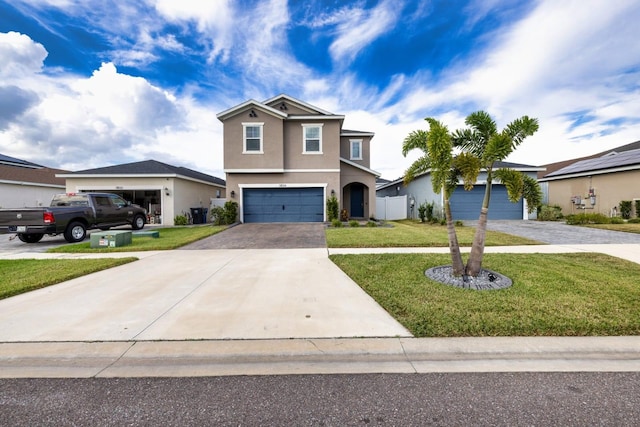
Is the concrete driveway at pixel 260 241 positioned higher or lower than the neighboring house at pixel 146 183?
lower

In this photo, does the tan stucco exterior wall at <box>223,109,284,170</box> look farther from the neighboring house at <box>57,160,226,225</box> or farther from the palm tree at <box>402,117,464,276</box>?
the palm tree at <box>402,117,464,276</box>

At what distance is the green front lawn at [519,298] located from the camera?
127 inches

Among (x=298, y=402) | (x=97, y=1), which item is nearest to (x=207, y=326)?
(x=298, y=402)

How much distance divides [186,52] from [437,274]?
15.1m

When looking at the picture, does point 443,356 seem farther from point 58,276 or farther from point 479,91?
point 479,91

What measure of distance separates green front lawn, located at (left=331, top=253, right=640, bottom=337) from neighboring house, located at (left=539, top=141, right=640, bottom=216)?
509 inches

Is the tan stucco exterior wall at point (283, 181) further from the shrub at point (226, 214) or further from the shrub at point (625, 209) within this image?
the shrub at point (625, 209)

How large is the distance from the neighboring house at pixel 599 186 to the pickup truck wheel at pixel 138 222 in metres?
25.8

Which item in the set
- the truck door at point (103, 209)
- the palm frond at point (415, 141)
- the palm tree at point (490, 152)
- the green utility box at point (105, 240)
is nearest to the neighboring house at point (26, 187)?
the truck door at point (103, 209)

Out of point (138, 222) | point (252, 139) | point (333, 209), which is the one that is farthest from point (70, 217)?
point (333, 209)

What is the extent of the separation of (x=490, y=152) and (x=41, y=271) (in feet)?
31.8

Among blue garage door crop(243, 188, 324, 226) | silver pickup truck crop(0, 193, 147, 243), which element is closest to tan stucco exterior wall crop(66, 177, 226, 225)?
silver pickup truck crop(0, 193, 147, 243)

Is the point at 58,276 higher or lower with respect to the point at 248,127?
lower

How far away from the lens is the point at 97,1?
9.09 metres
